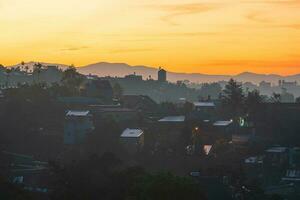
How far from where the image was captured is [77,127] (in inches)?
1766

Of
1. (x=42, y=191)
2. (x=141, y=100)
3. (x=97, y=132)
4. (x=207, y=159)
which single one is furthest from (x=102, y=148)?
(x=141, y=100)

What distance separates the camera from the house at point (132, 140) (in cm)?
4250

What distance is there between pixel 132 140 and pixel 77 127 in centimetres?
376

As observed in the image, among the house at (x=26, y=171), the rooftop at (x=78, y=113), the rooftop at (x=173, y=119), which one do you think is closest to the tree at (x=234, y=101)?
the rooftop at (x=173, y=119)

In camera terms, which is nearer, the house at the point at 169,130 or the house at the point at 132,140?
the house at the point at 132,140

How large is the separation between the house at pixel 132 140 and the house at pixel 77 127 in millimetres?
2230

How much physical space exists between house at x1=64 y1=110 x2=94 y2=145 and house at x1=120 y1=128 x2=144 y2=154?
223 centimetres

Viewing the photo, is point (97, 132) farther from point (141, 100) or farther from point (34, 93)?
point (141, 100)

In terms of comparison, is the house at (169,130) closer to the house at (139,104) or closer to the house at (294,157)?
the house at (139,104)

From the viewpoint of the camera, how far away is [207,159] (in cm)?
3909

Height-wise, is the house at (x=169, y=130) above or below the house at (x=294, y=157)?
above

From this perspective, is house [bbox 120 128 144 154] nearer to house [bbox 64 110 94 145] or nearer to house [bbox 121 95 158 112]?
house [bbox 64 110 94 145]

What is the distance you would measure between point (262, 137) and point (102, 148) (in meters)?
14.4

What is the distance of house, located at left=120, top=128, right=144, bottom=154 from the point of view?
42.5 metres
